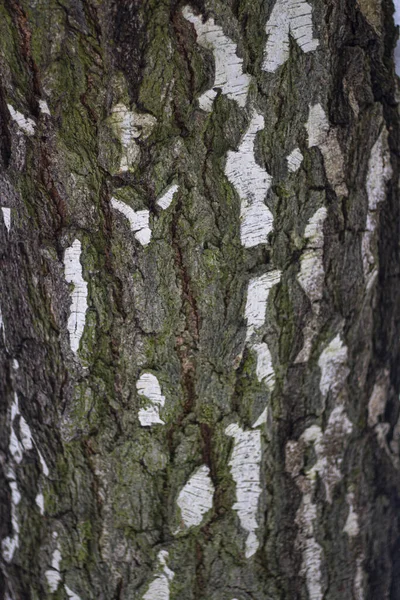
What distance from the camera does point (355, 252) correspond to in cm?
103

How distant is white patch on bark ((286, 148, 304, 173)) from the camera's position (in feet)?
3.20

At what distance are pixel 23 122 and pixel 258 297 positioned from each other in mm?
505

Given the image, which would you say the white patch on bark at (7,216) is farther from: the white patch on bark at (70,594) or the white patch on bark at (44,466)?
the white patch on bark at (70,594)

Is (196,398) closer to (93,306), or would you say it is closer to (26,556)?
(93,306)

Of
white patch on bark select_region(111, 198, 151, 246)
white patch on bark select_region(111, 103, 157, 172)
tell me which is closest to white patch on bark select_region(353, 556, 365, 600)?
white patch on bark select_region(111, 198, 151, 246)

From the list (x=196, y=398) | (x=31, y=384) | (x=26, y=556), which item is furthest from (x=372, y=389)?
(x=26, y=556)

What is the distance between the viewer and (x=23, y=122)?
38.4 inches

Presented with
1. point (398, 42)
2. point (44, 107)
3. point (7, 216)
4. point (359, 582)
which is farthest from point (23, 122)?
point (359, 582)

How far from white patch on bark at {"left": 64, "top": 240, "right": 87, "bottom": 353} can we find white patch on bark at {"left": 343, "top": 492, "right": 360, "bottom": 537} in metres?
0.62

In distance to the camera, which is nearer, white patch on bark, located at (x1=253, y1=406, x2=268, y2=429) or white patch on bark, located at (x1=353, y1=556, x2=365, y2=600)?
white patch on bark, located at (x1=253, y1=406, x2=268, y2=429)

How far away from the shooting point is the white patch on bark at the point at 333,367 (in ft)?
3.44

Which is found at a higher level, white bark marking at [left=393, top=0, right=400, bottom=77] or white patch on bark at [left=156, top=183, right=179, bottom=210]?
white bark marking at [left=393, top=0, right=400, bottom=77]

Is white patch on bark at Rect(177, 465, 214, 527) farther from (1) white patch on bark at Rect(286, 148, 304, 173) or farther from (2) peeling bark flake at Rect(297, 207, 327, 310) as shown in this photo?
(1) white patch on bark at Rect(286, 148, 304, 173)

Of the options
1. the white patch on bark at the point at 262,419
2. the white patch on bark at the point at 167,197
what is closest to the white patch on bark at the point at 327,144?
the white patch on bark at the point at 167,197
